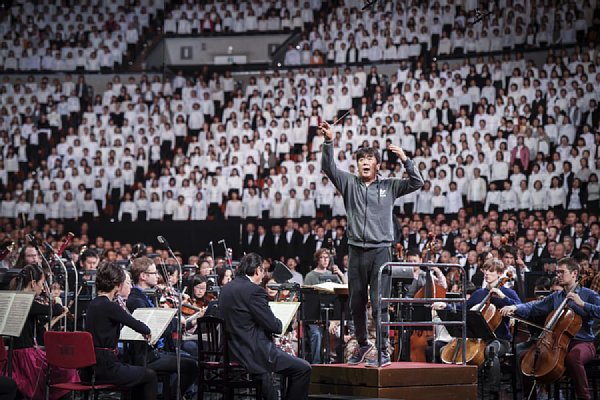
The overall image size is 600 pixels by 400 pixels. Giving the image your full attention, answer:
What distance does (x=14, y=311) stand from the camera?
7.70m

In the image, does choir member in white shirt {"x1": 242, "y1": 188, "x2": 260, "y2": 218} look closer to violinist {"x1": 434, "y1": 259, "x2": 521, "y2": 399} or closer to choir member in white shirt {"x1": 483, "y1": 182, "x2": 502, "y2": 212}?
choir member in white shirt {"x1": 483, "y1": 182, "x2": 502, "y2": 212}

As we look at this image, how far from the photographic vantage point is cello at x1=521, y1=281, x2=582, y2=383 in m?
8.70

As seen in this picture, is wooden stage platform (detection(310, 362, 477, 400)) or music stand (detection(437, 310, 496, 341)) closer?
wooden stage platform (detection(310, 362, 477, 400))

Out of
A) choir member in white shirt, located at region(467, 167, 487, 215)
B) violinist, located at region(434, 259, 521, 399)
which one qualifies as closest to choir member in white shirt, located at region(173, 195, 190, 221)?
choir member in white shirt, located at region(467, 167, 487, 215)

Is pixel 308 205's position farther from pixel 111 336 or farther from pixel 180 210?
pixel 111 336

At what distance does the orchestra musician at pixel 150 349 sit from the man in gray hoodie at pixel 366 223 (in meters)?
1.83

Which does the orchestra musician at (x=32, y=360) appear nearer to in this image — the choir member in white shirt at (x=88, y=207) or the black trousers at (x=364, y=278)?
the black trousers at (x=364, y=278)

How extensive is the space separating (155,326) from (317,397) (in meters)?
1.49

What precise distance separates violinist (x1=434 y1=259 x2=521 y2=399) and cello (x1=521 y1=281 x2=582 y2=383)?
577 millimetres

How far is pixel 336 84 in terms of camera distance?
2344 cm

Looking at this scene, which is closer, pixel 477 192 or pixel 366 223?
pixel 366 223

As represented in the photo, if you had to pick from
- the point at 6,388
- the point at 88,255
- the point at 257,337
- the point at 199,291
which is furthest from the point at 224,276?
the point at 6,388

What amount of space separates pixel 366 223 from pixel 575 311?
8.33 feet

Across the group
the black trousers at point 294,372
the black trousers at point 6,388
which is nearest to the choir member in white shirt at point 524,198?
the black trousers at point 294,372
